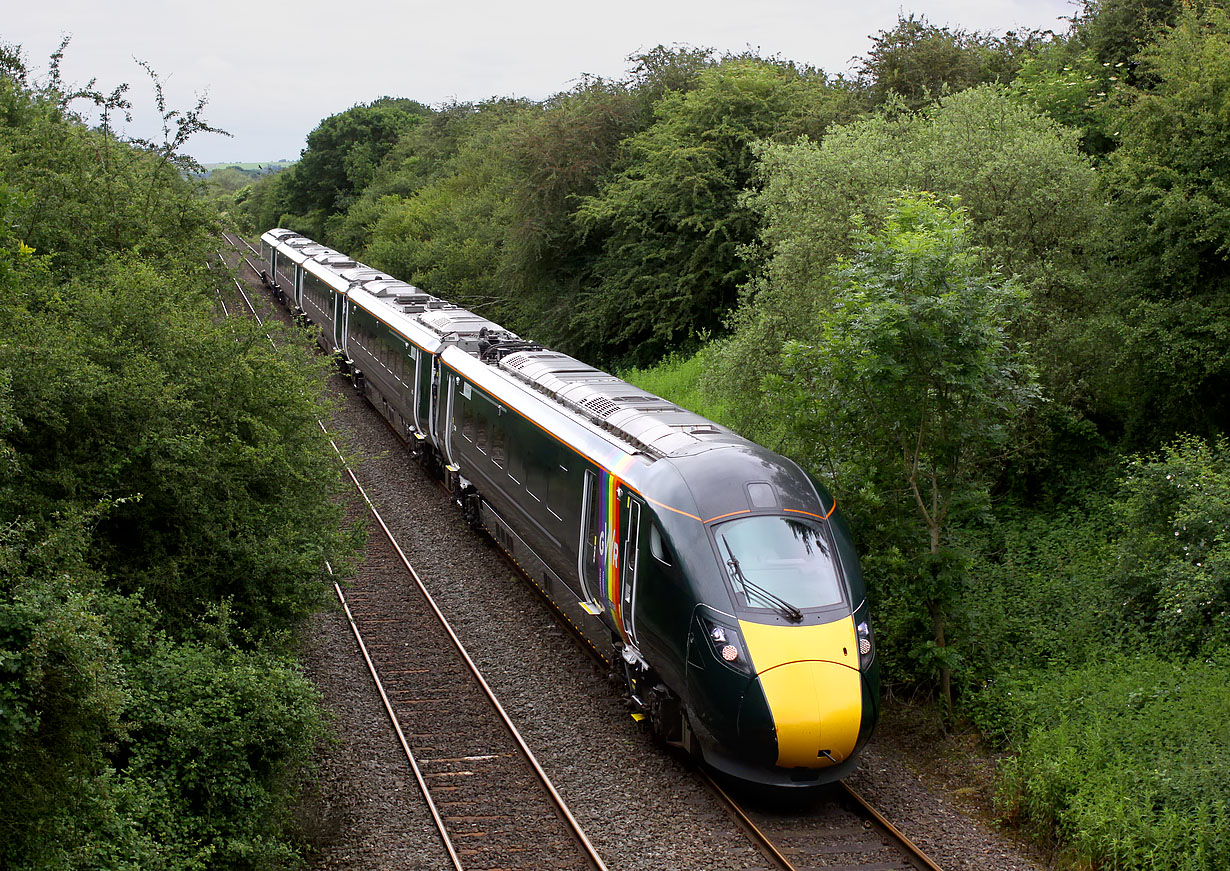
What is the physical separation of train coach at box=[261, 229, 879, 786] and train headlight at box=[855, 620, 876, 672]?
0.06ft

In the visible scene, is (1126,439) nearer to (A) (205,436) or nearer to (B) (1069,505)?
(B) (1069,505)

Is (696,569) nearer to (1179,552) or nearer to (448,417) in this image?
(1179,552)

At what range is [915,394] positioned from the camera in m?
10.2

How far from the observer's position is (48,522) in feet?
26.5

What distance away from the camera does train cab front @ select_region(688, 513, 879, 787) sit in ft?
26.4

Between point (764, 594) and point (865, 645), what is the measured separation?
997 millimetres

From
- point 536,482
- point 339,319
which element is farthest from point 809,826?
point 339,319

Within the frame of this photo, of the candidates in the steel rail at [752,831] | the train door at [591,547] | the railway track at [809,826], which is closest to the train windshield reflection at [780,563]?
the railway track at [809,826]

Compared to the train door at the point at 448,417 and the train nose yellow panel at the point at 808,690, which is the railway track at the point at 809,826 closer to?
the train nose yellow panel at the point at 808,690

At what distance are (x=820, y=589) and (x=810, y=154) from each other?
34.3 feet

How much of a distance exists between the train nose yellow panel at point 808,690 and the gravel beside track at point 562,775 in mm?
962

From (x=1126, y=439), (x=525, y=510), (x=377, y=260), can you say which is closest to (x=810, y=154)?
(x=1126, y=439)

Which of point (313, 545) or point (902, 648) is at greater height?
point (313, 545)

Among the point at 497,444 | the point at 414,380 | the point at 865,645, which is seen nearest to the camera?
the point at 865,645
